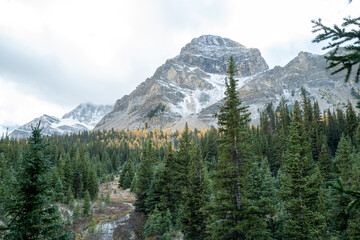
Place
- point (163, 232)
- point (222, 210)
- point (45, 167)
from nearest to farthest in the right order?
point (45, 167), point (222, 210), point (163, 232)

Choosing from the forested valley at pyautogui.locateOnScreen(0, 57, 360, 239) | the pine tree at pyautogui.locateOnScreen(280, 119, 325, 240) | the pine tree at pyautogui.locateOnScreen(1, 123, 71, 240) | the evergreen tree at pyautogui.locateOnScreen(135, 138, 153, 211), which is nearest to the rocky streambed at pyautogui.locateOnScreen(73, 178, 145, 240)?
the forested valley at pyautogui.locateOnScreen(0, 57, 360, 239)

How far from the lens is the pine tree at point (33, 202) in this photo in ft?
31.4

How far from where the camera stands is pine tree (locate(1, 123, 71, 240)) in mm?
9578

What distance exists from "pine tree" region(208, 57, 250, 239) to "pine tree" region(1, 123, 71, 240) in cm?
842

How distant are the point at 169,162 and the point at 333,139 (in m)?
51.1

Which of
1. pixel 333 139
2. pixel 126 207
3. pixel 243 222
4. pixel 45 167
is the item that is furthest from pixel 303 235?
pixel 333 139

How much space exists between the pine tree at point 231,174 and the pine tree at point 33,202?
27.6 feet

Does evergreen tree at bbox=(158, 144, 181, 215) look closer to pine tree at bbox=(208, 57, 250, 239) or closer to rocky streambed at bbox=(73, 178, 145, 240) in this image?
rocky streambed at bbox=(73, 178, 145, 240)

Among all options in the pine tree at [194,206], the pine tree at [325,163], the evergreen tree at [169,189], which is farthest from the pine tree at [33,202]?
the pine tree at [325,163]

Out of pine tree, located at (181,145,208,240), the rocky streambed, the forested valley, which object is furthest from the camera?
the rocky streambed

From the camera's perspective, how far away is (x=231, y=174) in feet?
43.8

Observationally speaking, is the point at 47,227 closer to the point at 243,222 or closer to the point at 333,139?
the point at 243,222

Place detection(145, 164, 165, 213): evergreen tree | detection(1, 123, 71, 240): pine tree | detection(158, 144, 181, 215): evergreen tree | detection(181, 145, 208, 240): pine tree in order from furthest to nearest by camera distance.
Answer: detection(145, 164, 165, 213): evergreen tree → detection(158, 144, 181, 215): evergreen tree → detection(181, 145, 208, 240): pine tree → detection(1, 123, 71, 240): pine tree

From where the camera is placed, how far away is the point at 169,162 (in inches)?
1059
